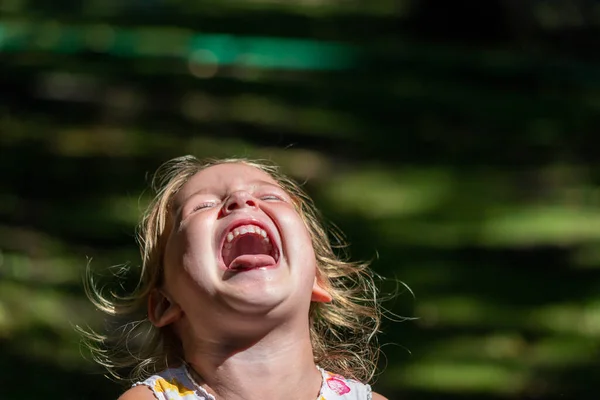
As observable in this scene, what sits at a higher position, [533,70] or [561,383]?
[533,70]

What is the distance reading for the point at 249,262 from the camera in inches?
98.6

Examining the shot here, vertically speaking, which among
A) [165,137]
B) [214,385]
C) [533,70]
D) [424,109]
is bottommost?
[214,385]

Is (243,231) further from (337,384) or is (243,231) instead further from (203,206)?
(337,384)

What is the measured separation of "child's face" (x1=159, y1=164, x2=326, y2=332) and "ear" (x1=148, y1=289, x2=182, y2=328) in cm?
2

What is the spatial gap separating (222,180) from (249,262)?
0.35 meters

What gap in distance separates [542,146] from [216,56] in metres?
3.59

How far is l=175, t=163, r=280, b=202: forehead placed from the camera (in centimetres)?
276

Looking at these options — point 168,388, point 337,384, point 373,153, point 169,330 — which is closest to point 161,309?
point 169,330

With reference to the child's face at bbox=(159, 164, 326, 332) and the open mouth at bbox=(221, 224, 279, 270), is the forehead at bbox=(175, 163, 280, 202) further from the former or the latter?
the open mouth at bbox=(221, 224, 279, 270)

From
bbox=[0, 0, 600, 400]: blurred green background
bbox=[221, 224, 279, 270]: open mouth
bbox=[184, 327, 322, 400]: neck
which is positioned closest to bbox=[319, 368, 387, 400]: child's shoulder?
bbox=[184, 327, 322, 400]: neck

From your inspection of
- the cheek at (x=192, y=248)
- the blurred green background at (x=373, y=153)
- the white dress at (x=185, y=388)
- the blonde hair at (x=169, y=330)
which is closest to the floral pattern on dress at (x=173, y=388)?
the white dress at (x=185, y=388)

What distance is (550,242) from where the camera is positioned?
5.61 meters

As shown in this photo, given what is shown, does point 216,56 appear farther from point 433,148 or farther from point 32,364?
point 32,364

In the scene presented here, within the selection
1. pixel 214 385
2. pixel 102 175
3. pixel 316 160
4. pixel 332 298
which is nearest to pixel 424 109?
pixel 316 160
